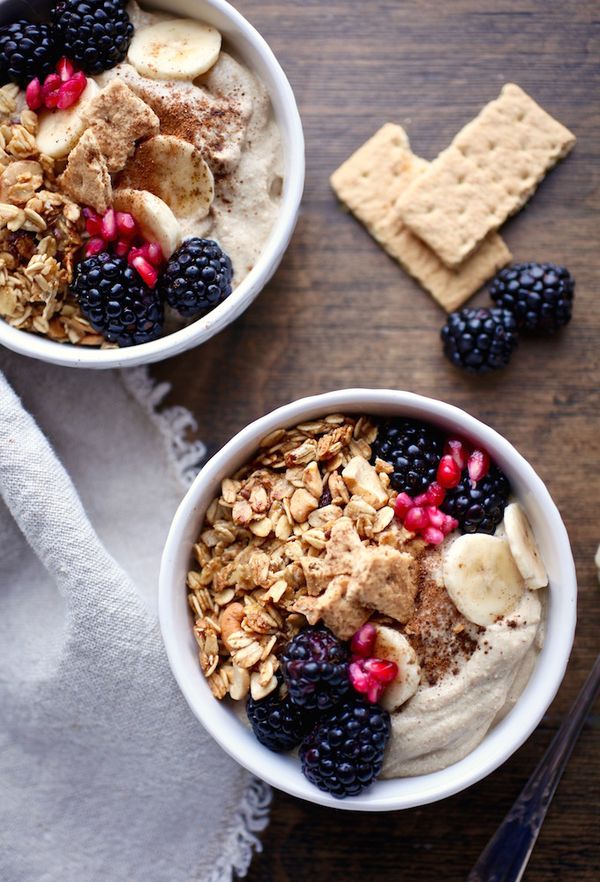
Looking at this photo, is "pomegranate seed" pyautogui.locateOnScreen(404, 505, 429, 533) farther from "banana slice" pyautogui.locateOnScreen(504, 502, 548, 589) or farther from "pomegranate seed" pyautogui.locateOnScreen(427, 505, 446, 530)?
"banana slice" pyautogui.locateOnScreen(504, 502, 548, 589)

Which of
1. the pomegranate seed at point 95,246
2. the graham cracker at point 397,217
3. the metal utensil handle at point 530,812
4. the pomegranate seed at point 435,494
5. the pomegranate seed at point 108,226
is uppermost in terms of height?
the pomegranate seed at point 108,226

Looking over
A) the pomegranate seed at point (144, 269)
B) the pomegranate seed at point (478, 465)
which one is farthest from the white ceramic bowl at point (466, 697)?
the pomegranate seed at point (144, 269)

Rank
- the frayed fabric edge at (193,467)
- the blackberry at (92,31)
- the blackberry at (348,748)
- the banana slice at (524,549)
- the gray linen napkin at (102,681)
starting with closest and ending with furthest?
1. the blackberry at (348,748)
2. the banana slice at (524,549)
3. the blackberry at (92,31)
4. the gray linen napkin at (102,681)
5. the frayed fabric edge at (193,467)

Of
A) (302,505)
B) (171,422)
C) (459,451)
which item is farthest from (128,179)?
(459,451)

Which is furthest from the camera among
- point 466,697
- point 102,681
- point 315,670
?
point 102,681

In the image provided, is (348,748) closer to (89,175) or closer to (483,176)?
(89,175)

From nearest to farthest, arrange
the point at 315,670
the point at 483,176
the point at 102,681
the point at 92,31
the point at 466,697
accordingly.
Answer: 1. the point at 315,670
2. the point at 466,697
3. the point at 92,31
4. the point at 102,681
5. the point at 483,176

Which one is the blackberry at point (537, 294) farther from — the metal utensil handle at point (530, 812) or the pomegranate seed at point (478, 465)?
the metal utensil handle at point (530, 812)

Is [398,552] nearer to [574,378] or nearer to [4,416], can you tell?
[574,378]
